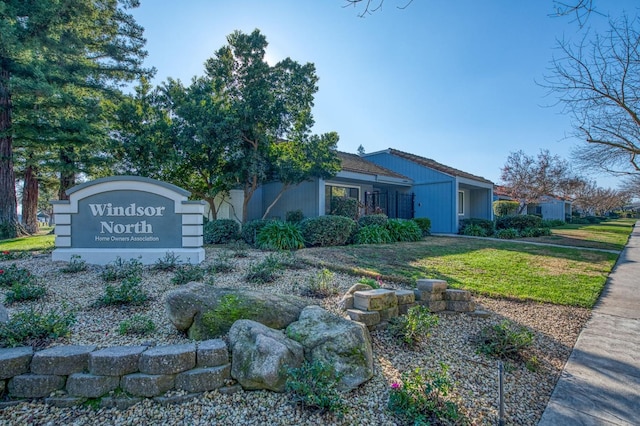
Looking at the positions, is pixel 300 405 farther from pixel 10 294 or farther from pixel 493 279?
pixel 493 279

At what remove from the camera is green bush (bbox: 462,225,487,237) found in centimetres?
1574

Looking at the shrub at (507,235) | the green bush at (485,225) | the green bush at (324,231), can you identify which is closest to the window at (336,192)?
the green bush at (324,231)

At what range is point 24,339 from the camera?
2.78 m

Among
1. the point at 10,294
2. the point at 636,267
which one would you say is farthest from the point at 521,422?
the point at 636,267

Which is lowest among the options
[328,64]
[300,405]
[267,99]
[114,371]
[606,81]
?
[300,405]

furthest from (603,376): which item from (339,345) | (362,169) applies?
(362,169)

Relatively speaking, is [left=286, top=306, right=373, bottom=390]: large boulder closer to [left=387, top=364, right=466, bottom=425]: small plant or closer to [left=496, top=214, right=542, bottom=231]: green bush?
[left=387, top=364, right=466, bottom=425]: small plant

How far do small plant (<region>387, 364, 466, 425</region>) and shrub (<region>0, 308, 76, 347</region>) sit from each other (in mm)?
2940

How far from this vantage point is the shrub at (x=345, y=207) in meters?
13.5

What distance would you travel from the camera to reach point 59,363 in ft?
7.75

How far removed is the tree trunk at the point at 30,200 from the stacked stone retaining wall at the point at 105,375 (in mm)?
17428

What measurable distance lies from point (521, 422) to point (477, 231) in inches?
582

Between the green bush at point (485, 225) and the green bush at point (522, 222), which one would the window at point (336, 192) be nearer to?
the green bush at point (485, 225)

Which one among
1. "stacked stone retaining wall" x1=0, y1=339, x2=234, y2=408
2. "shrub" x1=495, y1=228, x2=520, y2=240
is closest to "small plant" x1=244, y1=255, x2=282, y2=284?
"stacked stone retaining wall" x1=0, y1=339, x2=234, y2=408
